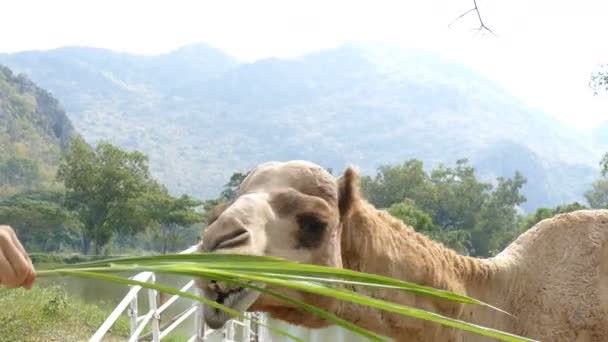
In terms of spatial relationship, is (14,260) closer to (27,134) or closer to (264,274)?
(264,274)

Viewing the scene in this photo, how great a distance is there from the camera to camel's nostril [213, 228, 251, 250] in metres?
2.59

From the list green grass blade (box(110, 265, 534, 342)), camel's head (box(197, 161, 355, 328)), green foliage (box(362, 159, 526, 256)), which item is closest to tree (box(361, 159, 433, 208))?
green foliage (box(362, 159, 526, 256))

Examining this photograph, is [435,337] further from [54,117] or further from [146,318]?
[54,117]

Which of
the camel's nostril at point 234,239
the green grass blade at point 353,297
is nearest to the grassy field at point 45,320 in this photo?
the camel's nostril at point 234,239

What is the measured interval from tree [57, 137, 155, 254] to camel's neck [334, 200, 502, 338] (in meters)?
50.7

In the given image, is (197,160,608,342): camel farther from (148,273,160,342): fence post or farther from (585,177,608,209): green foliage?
(585,177,608,209): green foliage

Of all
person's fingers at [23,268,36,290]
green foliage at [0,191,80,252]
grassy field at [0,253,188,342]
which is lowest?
green foliage at [0,191,80,252]

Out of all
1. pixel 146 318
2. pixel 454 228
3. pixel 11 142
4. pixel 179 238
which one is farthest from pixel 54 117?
pixel 146 318

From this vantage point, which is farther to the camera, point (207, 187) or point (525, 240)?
point (207, 187)

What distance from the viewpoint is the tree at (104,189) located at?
5406 centimetres

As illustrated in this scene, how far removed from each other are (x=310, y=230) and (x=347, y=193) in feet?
1.16

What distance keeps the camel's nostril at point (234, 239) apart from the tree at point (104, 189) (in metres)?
51.4

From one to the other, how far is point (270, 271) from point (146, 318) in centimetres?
307

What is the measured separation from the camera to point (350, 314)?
3330 millimetres
